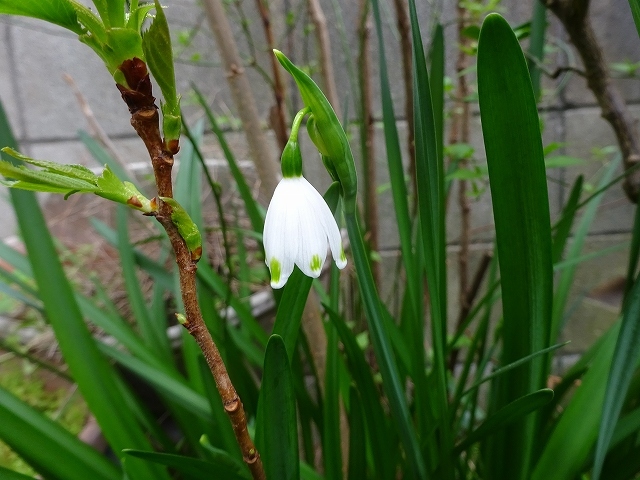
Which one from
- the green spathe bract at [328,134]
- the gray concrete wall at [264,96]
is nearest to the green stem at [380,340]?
the green spathe bract at [328,134]

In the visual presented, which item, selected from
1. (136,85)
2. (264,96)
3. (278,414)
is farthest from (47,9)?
(264,96)

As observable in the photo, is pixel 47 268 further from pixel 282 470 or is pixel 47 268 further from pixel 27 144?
pixel 27 144

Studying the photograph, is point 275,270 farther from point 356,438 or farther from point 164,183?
point 356,438

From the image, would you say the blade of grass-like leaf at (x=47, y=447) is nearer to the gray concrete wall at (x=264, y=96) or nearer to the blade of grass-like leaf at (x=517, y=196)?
the blade of grass-like leaf at (x=517, y=196)

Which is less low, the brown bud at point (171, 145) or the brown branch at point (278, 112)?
the brown branch at point (278, 112)

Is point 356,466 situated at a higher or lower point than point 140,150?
lower

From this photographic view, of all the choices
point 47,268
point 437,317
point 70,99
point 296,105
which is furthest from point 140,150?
point 437,317
